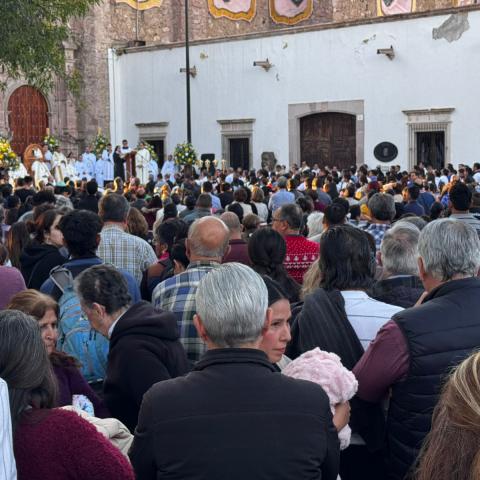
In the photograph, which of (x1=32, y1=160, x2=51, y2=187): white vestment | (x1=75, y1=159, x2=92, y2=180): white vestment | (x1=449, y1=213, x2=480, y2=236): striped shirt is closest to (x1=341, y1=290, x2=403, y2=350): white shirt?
(x1=449, y1=213, x2=480, y2=236): striped shirt

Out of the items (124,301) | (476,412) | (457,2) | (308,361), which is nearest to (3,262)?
(124,301)

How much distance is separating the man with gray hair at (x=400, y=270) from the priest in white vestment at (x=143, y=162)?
25352 mm

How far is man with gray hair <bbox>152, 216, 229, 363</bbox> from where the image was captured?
15.7 feet

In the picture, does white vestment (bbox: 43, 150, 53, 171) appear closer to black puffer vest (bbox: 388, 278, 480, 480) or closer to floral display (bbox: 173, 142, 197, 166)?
floral display (bbox: 173, 142, 197, 166)

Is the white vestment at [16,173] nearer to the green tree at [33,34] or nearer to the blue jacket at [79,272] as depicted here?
the green tree at [33,34]

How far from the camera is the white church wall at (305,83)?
26.0 meters

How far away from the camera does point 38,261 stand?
677 cm

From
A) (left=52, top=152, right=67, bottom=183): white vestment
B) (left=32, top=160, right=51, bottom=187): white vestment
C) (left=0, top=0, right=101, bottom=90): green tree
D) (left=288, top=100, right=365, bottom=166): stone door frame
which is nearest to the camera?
(left=0, top=0, right=101, bottom=90): green tree

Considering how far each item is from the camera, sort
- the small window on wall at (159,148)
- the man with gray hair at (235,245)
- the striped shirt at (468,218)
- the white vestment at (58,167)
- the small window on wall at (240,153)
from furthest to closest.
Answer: the small window on wall at (159,148), the small window on wall at (240,153), the white vestment at (58,167), the striped shirt at (468,218), the man with gray hair at (235,245)

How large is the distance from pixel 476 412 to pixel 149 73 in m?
32.5

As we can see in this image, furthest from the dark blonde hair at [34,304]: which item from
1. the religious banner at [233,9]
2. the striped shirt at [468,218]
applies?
the religious banner at [233,9]

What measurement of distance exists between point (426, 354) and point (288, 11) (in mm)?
35814

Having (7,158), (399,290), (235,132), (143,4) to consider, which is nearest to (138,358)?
(399,290)

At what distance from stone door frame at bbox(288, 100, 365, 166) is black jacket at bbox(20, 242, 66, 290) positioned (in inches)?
868
